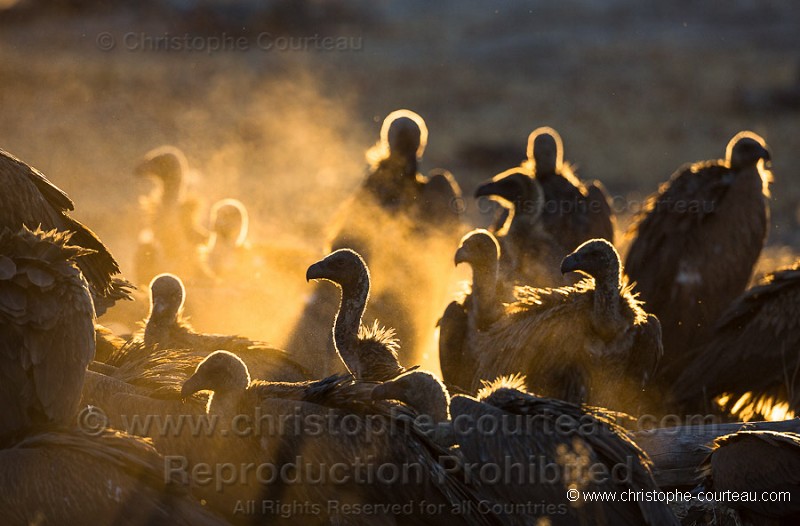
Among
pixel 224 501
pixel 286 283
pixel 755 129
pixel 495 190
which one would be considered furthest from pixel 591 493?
pixel 755 129

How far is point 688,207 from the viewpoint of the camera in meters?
8.13

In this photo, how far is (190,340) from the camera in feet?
21.6

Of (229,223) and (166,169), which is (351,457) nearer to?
(229,223)

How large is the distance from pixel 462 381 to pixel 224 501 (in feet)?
7.20

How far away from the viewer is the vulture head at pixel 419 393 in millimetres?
4762

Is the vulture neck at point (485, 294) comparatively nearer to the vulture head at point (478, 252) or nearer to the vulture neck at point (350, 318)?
the vulture head at point (478, 252)

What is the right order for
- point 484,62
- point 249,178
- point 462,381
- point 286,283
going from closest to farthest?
point 462,381
point 286,283
point 249,178
point 484,62

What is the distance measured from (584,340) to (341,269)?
119cm

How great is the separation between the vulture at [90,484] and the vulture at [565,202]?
12.9 feet

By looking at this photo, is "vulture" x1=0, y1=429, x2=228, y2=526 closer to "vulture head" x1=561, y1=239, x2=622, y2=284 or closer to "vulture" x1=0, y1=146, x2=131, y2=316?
"vulture" x1=0, y1=146, x2=131, y2=316

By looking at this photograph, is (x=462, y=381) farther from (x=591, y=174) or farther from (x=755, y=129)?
(x=755, y=129)

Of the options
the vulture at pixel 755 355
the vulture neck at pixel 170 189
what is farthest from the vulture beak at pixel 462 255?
the vulture neck at pixel 170 189

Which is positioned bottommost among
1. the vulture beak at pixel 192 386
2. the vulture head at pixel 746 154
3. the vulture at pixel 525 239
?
the vulture beak at pixel 192 386

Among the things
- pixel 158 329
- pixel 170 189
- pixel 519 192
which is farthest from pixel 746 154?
pixel 170 189
